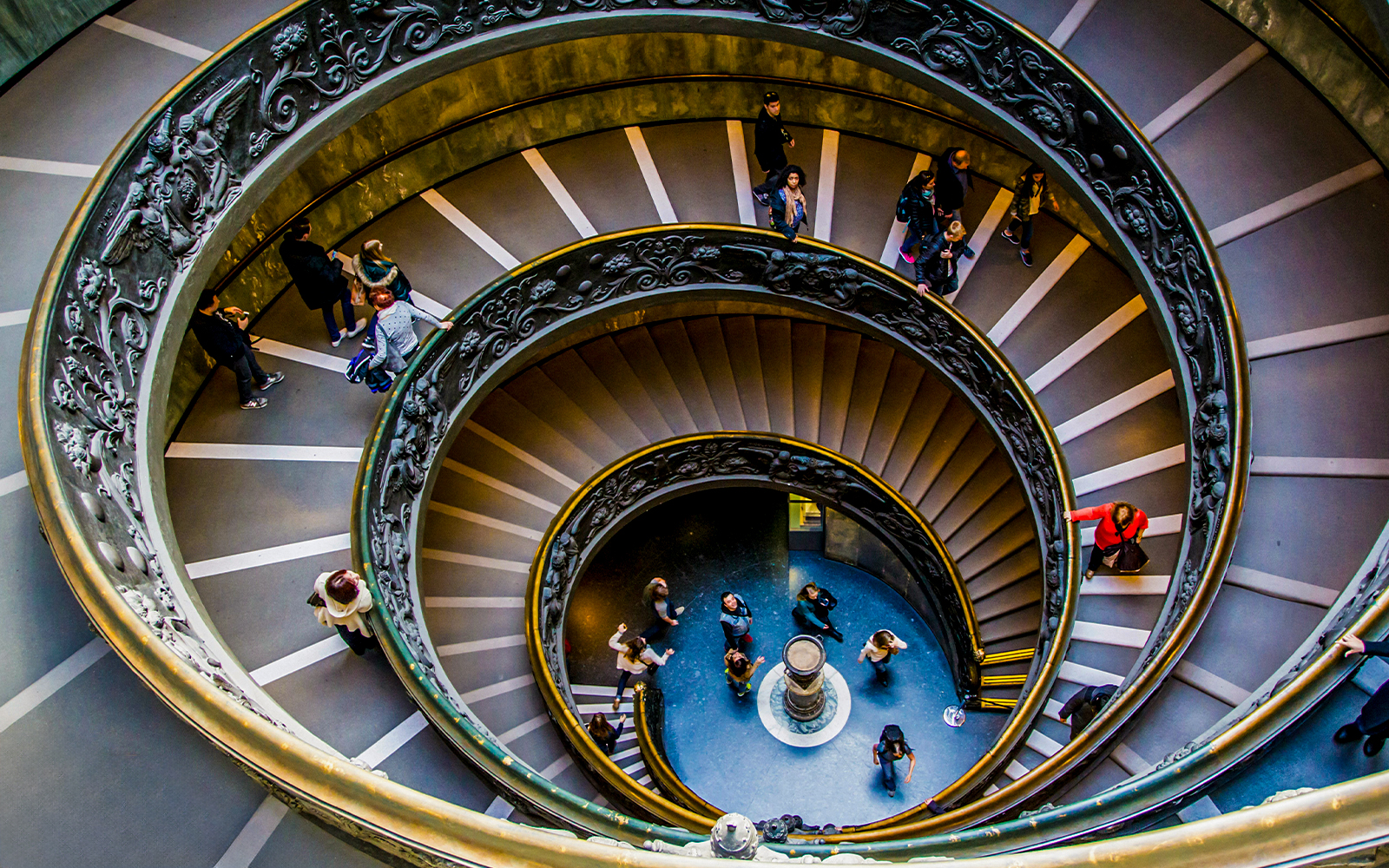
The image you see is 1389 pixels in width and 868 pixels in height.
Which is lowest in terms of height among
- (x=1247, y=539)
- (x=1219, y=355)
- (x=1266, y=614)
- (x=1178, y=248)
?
(x=1266, y=614)

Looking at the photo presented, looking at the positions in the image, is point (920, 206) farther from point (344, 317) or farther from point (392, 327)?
point (344, 317)

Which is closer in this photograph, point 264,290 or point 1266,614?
point 1266,614

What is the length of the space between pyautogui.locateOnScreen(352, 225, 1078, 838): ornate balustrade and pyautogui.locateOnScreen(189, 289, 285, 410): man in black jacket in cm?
149

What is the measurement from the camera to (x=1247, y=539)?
7.17 metres

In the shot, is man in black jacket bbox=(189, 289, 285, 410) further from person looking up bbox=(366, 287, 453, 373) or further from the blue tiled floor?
the blue tiled floor

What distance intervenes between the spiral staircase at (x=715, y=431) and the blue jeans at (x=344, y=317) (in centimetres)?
24

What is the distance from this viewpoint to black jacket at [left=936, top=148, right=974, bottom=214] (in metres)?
9.53

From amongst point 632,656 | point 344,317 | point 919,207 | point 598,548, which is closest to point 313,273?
point 344,317

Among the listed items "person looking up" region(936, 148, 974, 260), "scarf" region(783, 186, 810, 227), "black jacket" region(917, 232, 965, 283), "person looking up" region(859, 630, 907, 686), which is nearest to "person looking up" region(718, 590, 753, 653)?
"person looking up" region(859, 630, 907, 686)

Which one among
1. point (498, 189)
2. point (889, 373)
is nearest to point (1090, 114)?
point (889, 373)

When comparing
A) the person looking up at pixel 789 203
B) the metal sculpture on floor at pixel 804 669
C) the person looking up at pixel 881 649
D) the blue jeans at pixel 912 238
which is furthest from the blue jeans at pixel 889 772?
the person looking up at pixel 789 203

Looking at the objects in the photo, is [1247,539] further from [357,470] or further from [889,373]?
[357,470]

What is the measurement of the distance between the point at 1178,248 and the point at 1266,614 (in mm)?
3236

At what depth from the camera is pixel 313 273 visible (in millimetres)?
8797
